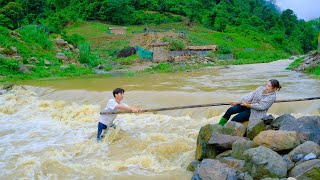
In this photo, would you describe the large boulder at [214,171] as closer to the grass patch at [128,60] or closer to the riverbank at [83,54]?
the riverbank at [83,54]

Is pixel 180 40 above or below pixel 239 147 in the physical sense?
above

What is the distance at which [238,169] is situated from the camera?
533 centimetres

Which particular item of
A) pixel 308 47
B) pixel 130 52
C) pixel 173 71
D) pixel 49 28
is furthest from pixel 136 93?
pixel 308 47

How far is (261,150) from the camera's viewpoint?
17.1ft

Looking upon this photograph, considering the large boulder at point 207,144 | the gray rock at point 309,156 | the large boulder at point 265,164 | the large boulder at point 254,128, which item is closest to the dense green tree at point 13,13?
the large boulder at point 207,144

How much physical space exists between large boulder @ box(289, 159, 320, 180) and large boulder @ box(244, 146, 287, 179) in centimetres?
15

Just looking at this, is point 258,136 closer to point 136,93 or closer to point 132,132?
point 132,132

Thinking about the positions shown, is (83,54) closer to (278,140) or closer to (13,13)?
(13,13)

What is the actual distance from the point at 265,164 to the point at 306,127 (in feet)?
5.04

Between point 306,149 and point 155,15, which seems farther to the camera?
point 155,15

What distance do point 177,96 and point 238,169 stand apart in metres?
7.20

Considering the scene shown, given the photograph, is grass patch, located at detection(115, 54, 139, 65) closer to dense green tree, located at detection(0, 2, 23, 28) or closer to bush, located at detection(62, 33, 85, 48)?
bush, located at detection(62, 33, 85, 48)

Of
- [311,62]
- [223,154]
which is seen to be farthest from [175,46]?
[223,154]

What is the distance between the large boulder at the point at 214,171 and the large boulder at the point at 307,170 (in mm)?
824
